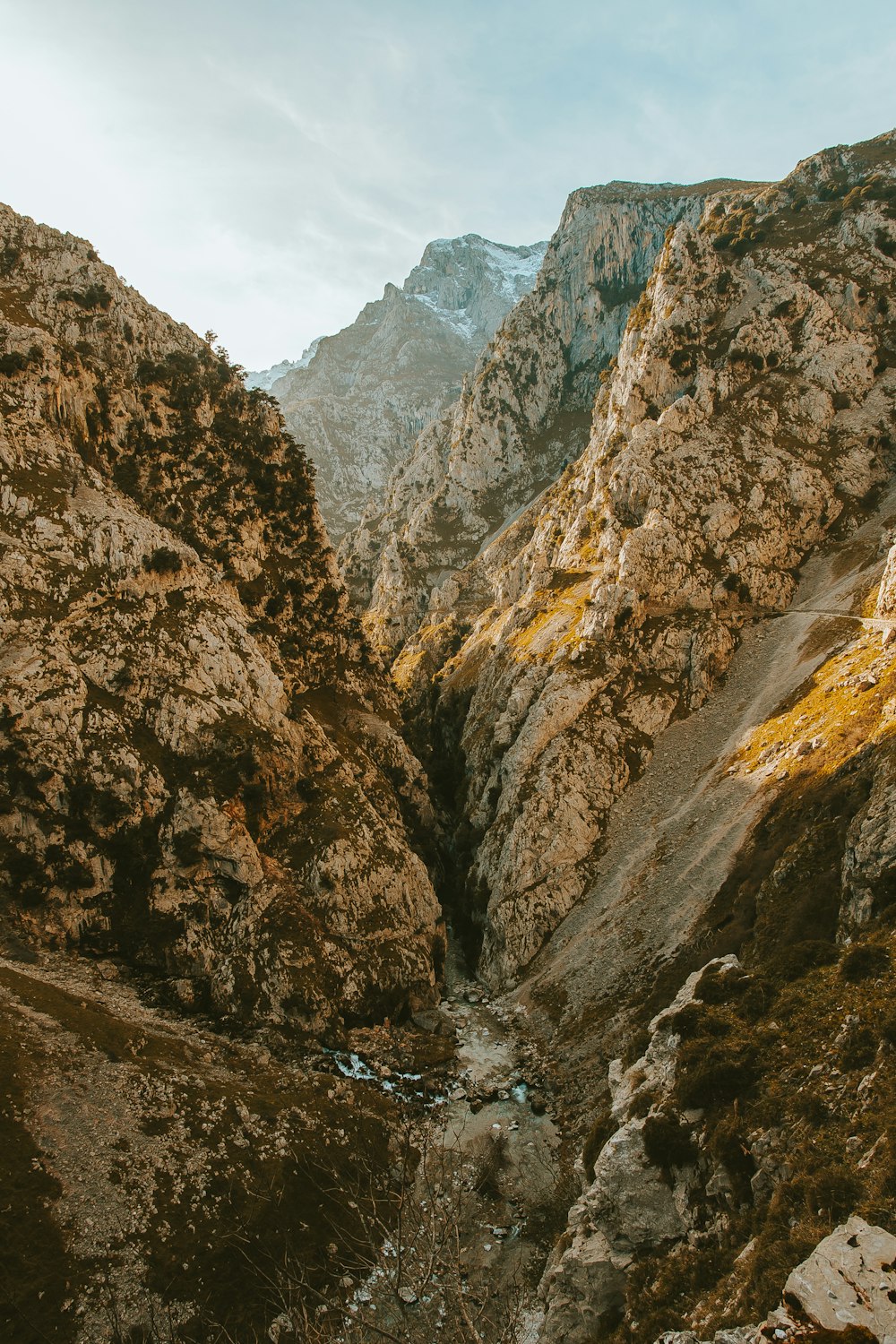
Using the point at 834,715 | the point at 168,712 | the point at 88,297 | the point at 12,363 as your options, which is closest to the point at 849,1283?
the point at 834,715

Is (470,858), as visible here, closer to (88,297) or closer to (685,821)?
(685,821)

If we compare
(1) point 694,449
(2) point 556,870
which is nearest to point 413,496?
(1) point 694,449

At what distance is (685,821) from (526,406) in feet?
450

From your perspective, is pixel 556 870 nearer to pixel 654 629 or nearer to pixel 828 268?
pixel 654 629

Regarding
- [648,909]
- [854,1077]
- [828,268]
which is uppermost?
[828,268]

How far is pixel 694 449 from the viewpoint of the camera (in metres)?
89.1

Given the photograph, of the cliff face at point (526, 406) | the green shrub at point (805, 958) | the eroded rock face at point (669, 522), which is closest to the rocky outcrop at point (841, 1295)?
the green shrub at point (805, 958)

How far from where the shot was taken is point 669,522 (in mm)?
82812

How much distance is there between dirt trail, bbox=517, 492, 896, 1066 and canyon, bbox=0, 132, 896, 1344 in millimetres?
450

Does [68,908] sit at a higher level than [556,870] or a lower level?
higher

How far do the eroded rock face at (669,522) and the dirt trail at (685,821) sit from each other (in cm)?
275

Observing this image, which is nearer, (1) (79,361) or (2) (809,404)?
(1) (79,361)

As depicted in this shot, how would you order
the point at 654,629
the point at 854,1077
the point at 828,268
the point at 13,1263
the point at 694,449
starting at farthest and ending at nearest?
the point at 828,268 < the point at 694,449 < the point at 654,629 < the point at 13,1263 < the point at 854,1077

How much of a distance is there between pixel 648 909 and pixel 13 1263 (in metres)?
42.6
